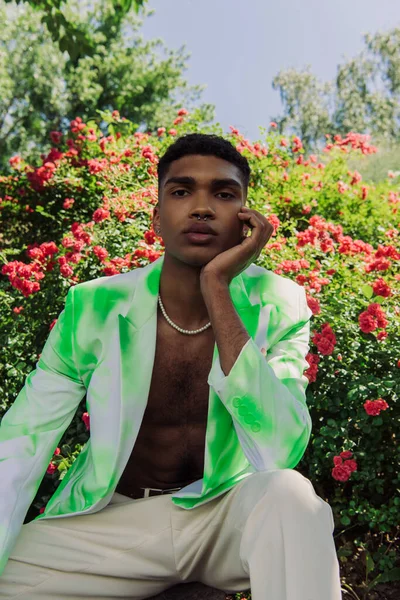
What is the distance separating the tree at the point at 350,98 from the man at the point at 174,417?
1834 inches

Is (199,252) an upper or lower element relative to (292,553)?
upper

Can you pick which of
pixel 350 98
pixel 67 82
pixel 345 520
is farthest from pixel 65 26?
pixel 350 98

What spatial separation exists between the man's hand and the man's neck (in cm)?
20

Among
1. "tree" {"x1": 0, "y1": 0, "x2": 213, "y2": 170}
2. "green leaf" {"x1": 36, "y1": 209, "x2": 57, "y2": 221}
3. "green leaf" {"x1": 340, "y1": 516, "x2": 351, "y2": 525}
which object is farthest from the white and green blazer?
"tree" {"x1": 0, "y1": 0, "x2": 213, "y2": 170}

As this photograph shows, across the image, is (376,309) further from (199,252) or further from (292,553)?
(292,553)

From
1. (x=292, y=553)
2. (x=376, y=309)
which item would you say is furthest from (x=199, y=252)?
(x=376, y=309)

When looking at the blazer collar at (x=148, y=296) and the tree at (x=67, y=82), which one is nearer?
the blazer collar at (x=148, y=296)

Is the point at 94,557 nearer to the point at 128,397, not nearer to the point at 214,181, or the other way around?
the point at 128,397

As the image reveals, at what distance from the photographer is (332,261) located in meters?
4.71

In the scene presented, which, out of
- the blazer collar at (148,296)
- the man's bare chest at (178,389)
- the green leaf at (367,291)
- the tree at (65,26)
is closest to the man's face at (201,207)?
the blazer collar at (148,296)

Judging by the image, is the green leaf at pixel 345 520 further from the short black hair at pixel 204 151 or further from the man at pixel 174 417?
the short black hair at pixel 204 151

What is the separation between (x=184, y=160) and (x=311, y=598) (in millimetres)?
1605

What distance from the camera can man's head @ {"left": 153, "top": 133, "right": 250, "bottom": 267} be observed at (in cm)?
250

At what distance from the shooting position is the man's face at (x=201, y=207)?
8.21 ft
